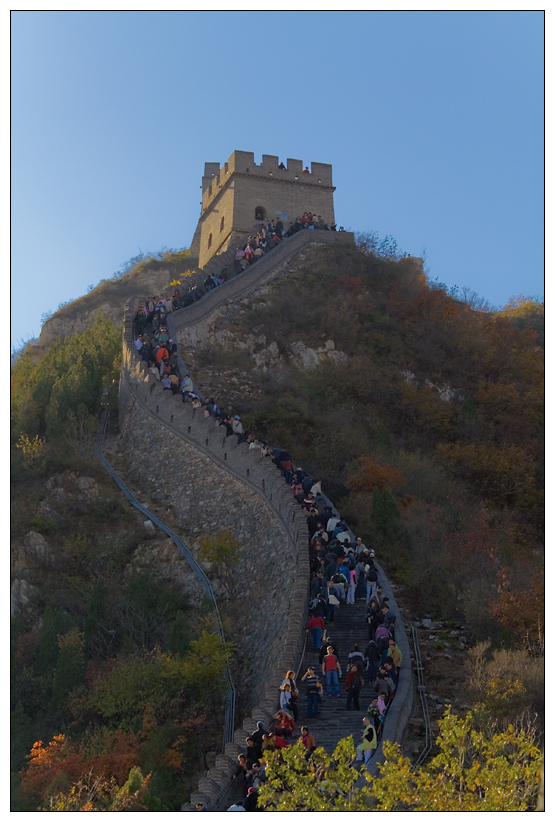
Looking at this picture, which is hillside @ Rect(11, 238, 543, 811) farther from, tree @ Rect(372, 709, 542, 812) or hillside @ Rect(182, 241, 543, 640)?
tree @ Rect(372, 709, 542, 812)

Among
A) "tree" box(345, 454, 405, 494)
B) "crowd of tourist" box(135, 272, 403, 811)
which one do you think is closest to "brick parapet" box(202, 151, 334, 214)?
"tree" box(345, 454, 405, 494)

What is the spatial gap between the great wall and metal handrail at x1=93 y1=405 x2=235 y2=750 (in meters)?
0.29

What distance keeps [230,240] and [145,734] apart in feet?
100

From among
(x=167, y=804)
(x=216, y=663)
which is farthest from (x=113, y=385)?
(x=167, y=804)

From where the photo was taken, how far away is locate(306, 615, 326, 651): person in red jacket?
18.7 m

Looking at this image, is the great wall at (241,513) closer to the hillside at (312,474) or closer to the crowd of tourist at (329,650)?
the crowd of tourist at (329,650)

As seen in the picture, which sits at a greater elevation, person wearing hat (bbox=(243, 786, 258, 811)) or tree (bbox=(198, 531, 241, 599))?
tree (bbox=(198, 531, 241, 599))

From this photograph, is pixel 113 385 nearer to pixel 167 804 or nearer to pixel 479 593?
pixel 479 593

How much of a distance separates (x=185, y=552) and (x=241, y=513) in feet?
5.45

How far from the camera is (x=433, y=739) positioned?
16.5m

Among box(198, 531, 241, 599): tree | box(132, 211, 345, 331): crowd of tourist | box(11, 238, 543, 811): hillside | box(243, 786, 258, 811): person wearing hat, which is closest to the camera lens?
box(243, 786, 258, 811): person wearing hat

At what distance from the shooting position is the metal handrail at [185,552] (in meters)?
19.9

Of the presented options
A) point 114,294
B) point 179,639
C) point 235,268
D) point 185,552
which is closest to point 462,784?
point 179,639

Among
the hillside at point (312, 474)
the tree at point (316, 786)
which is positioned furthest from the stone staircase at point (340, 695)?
the tree at point (316, 786)
